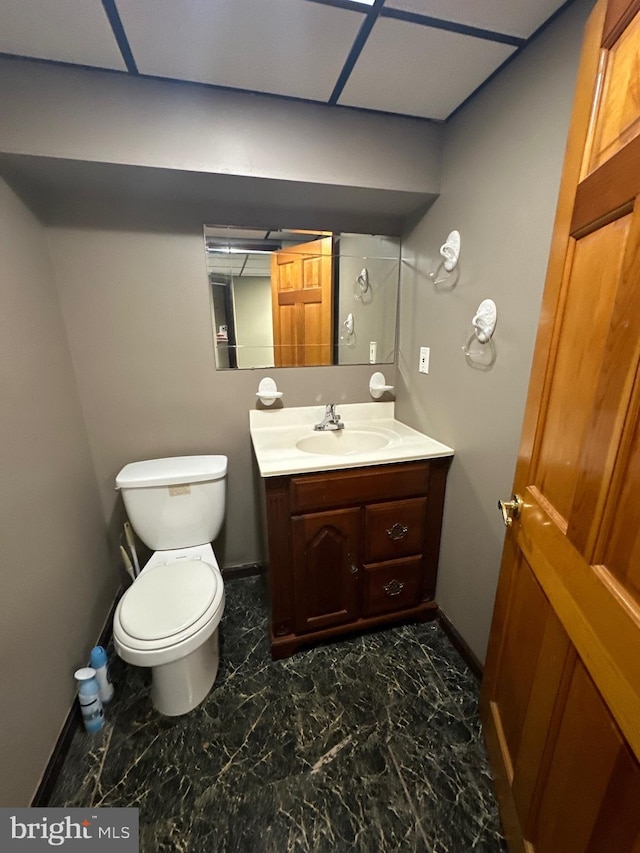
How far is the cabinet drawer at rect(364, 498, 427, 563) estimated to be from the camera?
4.72 ft

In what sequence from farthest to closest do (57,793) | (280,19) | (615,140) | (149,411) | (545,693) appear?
(149,411)
(57,793)
(280,19)
(545,693)
(615,140)

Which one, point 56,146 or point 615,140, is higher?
point 56,146

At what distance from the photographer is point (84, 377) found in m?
1.55

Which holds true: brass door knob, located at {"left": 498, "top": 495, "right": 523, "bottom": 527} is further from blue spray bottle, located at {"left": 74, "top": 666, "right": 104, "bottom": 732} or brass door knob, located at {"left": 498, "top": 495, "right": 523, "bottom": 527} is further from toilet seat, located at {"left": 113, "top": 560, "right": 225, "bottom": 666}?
blue spray bottle, located at {"left": 74, "top": 666, "right": 104, "bottom": 732}

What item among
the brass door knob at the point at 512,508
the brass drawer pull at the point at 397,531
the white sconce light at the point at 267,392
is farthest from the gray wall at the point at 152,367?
the brass door knob at the point at 512,508

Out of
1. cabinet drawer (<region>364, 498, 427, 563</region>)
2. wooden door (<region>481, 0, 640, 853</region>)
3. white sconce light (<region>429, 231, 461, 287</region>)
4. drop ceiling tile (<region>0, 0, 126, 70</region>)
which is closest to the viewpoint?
wooden door (<region>481, 0, 640, 853</region>)

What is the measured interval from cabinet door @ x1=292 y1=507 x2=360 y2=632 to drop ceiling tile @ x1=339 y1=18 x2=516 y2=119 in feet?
4.91

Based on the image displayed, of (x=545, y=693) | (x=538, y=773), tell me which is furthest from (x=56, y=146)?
(x=538, y=773)

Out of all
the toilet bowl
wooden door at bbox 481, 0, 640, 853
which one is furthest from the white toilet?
wooden door at bbox 481, 0, 640, 853

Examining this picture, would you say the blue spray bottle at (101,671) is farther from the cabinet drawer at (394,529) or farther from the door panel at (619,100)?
the door panel at (619,100)

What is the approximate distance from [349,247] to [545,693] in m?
1.82

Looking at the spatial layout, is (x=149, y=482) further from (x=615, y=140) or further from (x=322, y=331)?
(x=615, y=140)

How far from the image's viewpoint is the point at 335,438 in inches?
68.8

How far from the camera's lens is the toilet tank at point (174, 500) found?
4.81 ft
